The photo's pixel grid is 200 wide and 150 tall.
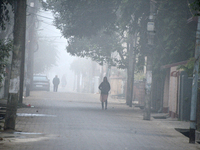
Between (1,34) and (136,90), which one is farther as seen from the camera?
(136,90)

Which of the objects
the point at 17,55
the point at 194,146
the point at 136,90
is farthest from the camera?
the point at 136,90

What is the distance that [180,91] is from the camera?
56.0 ft

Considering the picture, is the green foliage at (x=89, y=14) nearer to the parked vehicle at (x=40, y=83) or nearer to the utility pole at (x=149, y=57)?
the utility pole at (x=149, y=57)

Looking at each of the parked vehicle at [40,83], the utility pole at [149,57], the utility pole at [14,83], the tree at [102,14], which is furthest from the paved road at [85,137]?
the parked vehicle at [40,83]

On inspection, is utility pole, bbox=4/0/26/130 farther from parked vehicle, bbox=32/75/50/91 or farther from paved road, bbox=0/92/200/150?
parked vehicle, bbox=32/75/50/91

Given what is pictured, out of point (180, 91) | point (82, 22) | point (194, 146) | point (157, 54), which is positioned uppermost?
point (82, 22)

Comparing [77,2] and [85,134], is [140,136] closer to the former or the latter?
[85,134]

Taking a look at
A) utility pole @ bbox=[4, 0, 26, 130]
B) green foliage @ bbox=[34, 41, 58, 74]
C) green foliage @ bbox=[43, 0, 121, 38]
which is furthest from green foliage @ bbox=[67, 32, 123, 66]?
green foliage @ bbox=[34, 41, 58, 74]

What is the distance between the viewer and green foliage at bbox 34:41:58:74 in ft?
209

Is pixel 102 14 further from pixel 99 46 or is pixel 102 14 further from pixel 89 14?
pixel 99 46

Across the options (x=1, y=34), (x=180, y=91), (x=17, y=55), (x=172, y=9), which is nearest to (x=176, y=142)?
(x=17, y=55)

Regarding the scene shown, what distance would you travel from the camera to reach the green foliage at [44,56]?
6381 centimetres

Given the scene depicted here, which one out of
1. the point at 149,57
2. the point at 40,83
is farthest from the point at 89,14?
the point at 40,83

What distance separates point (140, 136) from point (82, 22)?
12.1 meters
